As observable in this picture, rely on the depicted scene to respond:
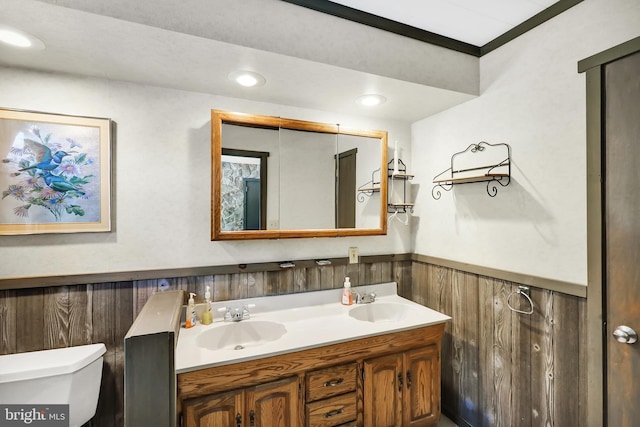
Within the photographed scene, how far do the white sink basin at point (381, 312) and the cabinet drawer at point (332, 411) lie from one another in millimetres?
564

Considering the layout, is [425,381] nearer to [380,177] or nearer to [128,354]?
[380,177]

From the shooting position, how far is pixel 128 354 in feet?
3.51

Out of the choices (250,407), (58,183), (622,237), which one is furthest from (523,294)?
(58,183)

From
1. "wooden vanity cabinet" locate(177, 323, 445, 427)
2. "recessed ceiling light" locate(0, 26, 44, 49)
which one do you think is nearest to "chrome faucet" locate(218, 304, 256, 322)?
"wooden vanity cabinet" locate(177, 323, 445, 427)

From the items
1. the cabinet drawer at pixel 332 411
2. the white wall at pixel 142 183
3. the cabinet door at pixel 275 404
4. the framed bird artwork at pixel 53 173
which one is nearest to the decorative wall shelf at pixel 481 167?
the white wall at pixel 142 183

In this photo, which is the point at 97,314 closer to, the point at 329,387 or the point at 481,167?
the point at 329,387

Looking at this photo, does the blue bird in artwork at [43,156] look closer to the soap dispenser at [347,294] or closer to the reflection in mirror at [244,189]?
the reflection in mirror at [244,189]

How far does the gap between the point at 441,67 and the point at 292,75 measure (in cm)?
90

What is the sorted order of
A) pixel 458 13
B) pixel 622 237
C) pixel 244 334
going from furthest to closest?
pixel 244 334 → pixel 458 13 → pixel 622 237

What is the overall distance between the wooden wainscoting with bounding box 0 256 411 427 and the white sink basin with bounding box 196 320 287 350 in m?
0.19

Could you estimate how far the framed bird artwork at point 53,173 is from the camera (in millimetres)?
1468

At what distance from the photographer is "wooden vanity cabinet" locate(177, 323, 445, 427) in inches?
53.4

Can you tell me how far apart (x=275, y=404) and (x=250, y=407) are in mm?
124

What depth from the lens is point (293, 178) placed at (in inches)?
79.1
